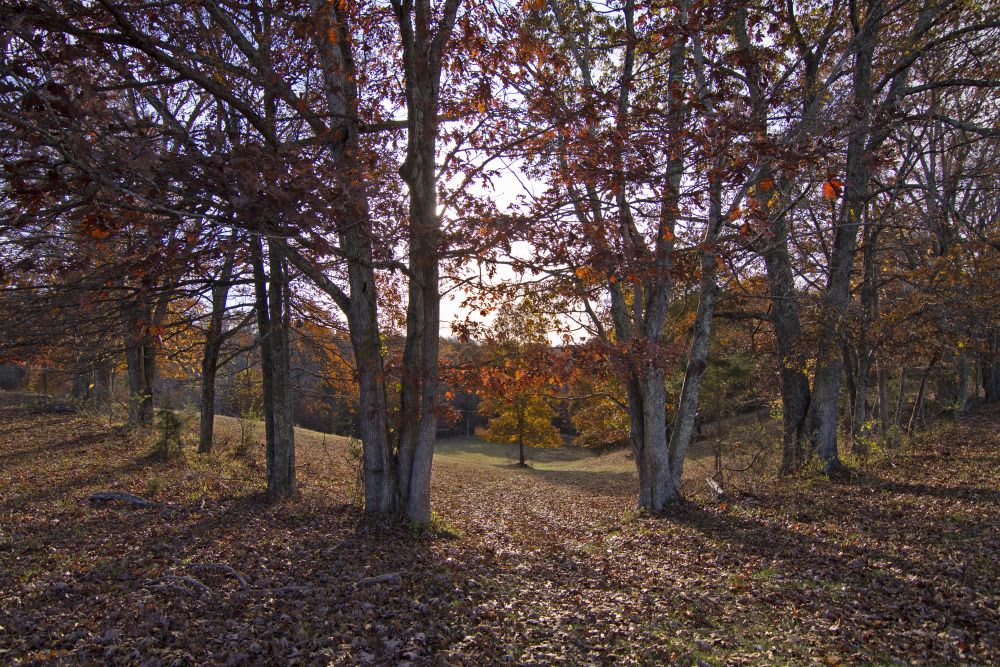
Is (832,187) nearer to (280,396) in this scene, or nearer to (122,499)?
(280,396)

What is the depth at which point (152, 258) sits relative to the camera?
5.80 m

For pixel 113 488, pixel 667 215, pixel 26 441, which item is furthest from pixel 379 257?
pixel 26 441

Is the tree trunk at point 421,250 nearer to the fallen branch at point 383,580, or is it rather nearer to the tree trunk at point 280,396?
the fallen branch at point 383,580

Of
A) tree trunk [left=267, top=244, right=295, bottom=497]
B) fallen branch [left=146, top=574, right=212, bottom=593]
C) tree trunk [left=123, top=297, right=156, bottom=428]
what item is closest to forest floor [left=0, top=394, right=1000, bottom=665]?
fallen branch [left=146, top=574, right=212, bottom=593]

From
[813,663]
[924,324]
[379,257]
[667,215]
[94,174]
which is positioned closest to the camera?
[94,174]

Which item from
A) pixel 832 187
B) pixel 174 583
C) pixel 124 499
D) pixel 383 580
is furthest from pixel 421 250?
pixel 124 499

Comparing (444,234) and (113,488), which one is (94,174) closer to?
(444,234)

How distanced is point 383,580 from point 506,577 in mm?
1499

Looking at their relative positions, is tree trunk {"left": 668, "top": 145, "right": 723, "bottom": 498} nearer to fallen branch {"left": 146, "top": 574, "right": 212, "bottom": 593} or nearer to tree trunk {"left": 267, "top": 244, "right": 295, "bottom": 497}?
tree trunk {"left": 267, "top": 244, "right": 295, "bottom": 497}

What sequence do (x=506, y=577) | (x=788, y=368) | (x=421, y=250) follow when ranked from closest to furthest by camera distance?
1. (x=506, y=577)
2. (x=421, y=250)
3. (x=788, y=368)

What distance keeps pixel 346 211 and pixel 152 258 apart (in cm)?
187

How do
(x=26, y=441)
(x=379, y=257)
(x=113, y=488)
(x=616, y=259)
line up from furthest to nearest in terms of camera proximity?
1. (x=26, y=441)
2. (x=113, y=488)
3. (x=379, y=257)
4. (x=616, y=259)

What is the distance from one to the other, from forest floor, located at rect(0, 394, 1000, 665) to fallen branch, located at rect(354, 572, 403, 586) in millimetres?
30

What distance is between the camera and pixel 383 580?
259 inches
